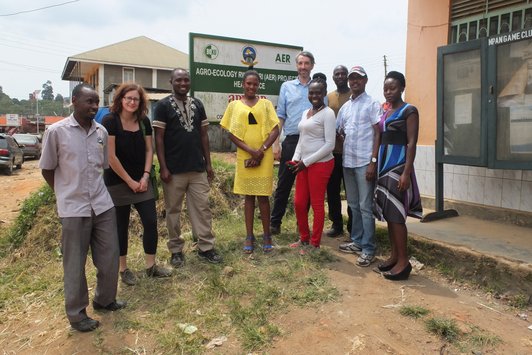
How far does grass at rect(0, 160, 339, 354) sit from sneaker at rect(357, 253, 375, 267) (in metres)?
0.28

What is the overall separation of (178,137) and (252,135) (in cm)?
72

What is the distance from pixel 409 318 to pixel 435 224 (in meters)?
1.95

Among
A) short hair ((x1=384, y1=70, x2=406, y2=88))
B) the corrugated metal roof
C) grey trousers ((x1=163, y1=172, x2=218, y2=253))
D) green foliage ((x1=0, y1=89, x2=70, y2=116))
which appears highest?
green foliage ((x1=0, y1=89, x2=70, y2=116))

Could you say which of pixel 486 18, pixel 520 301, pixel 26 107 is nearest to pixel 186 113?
pixel 520 301

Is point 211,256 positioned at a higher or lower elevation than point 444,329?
higher

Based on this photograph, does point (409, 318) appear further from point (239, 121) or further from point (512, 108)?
point (512, 108)

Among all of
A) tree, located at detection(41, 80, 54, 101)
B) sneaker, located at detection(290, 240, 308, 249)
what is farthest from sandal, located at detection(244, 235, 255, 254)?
tree, located at detection(41, 80, 54, 101)

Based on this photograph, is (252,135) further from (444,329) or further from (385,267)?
(444,329)

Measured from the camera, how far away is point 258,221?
5.80 meters

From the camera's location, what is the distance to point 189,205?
13.5 feet

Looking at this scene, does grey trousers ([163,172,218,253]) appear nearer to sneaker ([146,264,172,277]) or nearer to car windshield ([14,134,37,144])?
sneaker ([146,264,172,277])

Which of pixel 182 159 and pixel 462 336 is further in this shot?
pixel 182 159

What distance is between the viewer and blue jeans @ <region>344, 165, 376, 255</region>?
3.98 metres

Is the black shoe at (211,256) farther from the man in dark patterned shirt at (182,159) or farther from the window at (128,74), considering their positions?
the window at (128,74)
